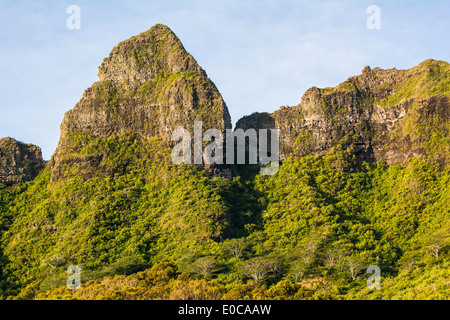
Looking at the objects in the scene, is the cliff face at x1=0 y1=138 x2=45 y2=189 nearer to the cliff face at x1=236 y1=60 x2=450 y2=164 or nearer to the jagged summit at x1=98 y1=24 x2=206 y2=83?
the jagged summit at x1=98 y1=24 x2=206 y2=83

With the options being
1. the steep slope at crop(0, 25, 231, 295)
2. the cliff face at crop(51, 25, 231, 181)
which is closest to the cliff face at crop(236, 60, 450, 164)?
the cliff face at crop(51, 25, 231, 181)

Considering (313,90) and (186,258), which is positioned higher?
(313,90)

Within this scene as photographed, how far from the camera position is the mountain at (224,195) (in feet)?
252

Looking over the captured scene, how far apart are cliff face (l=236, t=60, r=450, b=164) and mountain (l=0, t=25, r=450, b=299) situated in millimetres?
214

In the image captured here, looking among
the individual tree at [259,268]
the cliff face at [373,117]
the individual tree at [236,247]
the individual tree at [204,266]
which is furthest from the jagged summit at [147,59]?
the individual tree at [259,268]

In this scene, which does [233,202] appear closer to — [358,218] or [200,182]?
[200,182]

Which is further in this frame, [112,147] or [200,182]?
[112,147]

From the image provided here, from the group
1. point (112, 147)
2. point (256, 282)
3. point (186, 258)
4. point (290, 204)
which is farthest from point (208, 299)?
point (112, 147)

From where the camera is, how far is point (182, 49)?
11462 cm

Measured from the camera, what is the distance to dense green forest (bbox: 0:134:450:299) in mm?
71875

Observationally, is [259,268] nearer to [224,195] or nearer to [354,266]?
[354,266]

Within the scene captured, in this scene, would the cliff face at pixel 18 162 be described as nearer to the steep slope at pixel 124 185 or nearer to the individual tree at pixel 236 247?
the steep slope at pixel 124 185

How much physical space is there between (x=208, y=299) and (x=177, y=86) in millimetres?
53933

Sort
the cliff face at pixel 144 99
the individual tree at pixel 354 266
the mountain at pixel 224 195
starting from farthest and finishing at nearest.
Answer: the cliff face at pixel 144 99 → the mountain at pixel 224 195 → the individual tree at pixel 354 266
